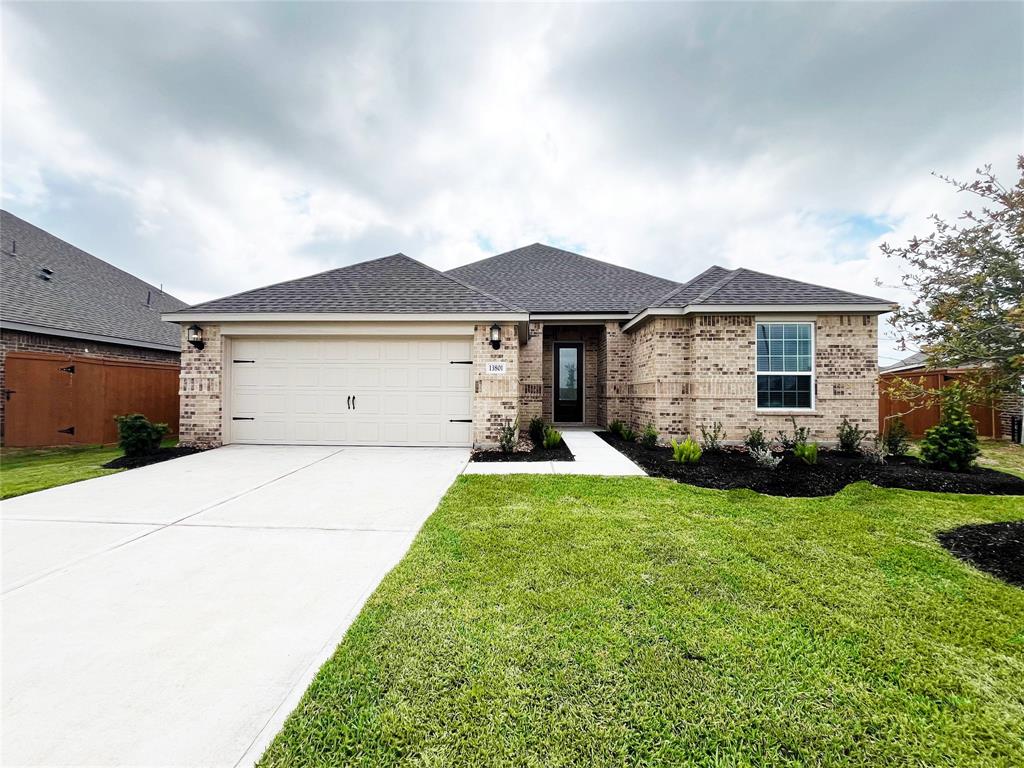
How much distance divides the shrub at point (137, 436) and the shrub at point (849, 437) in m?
13.1

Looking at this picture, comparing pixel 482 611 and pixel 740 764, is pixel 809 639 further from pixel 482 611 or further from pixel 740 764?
pixel 482 611

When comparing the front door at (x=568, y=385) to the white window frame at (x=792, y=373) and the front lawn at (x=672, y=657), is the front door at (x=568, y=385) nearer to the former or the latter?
the white window frame at (x=792, y=373)

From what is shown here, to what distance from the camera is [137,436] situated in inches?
279

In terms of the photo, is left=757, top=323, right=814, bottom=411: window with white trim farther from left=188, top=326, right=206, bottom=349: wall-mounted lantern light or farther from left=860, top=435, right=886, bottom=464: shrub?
left=188, top=326, right=206, bottom=349: wall-mounted lantern light

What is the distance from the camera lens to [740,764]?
1425 mm

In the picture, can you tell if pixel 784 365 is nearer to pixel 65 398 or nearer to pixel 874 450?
pixel 874 450

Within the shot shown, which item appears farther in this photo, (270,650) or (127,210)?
(127,210)

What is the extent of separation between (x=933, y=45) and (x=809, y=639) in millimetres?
11588

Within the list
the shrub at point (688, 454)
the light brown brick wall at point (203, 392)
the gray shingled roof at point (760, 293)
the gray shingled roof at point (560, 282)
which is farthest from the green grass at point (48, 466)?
the gray shingled roof at point (760, 293)

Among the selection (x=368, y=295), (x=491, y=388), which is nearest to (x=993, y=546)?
(x=491, y=388)

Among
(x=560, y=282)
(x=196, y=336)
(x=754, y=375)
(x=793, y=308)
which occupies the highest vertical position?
(x=560, y=282)

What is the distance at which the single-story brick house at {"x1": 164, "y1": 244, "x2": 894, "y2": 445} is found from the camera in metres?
7.95

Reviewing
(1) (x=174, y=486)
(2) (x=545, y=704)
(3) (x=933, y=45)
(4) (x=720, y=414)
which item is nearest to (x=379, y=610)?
(2) (x=545, y=704)

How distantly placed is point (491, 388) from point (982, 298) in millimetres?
6539
